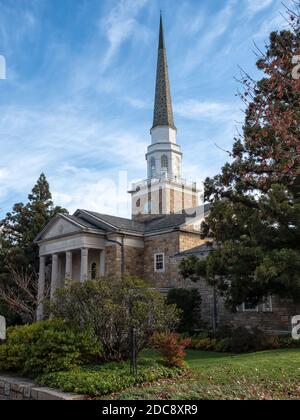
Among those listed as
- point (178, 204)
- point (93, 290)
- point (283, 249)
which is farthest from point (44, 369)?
point (178, 204)

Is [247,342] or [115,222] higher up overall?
[115,222]

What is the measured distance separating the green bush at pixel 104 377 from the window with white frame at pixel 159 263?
22772 millimetres

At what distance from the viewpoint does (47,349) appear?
9.52 m

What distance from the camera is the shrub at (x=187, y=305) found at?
2433cm

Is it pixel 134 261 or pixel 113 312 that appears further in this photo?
pixel 134 261

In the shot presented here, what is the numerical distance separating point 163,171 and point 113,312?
39.2 metres

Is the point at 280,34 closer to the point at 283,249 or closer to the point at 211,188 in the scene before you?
the point at 211,188

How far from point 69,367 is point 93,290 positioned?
1.87 metres

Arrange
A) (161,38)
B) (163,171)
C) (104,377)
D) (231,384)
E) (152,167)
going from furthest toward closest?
(161,38), (152,167), (163,171), (104,377), (231,384)

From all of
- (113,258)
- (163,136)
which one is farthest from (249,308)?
(163,136)

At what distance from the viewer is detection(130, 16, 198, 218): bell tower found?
4738cm

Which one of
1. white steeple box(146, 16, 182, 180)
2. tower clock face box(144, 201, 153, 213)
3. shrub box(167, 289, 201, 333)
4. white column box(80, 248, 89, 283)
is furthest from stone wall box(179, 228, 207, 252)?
white steeple box(146, 16, 182, 180)

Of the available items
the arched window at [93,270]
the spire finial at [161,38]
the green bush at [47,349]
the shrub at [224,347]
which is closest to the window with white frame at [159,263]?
the arched window at [93,270]

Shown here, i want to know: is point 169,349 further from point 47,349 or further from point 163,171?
point 163,171
